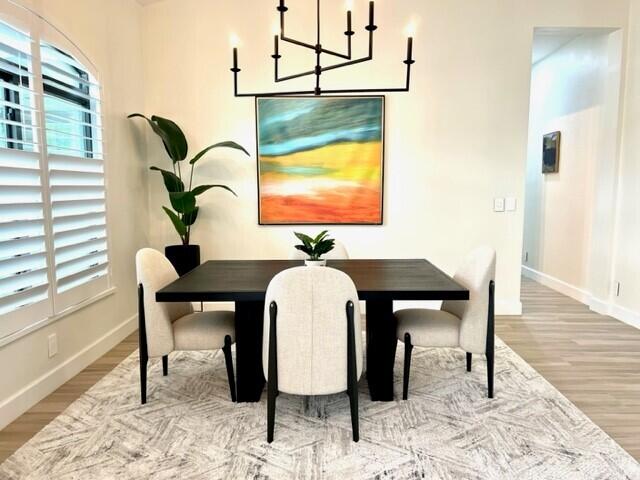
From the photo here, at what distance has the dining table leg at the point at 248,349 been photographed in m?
2.45

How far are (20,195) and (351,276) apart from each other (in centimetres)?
189

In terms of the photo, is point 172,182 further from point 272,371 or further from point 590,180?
point 590,180

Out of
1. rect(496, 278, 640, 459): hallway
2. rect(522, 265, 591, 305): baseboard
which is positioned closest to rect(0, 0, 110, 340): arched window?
rect(496, 278, 640, 459): hallway

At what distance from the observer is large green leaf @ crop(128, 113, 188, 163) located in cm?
373

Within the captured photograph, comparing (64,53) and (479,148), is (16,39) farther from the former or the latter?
(479,148)

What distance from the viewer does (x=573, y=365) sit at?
3037 millimetres

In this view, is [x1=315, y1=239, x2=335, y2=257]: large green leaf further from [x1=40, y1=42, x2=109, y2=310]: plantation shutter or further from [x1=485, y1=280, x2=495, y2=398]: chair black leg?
[x1=40, y1=42, x2=109, y2=310]: plantation shutter

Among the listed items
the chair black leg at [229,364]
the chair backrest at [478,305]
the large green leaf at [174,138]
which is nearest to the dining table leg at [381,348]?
the chair backrest at [478,305]

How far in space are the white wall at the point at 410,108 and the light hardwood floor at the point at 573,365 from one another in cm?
55

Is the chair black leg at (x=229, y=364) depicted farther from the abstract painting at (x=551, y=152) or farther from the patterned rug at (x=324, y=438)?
the abstract painting at (x=551, y=152)

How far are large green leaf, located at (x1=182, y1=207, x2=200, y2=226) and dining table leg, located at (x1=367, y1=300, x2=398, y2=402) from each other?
6.75 feet

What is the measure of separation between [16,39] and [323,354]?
2.34 meters

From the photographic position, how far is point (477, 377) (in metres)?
2.83

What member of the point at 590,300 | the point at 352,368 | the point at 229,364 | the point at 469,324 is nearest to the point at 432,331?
the point at 469,324
